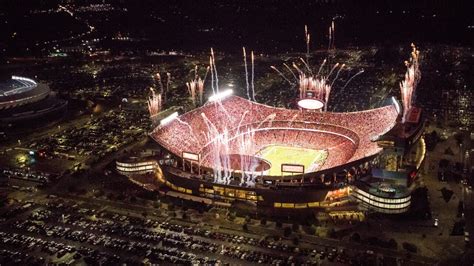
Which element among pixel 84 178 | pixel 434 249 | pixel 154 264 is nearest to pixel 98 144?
pixel 84 178

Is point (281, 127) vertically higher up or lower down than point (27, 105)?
lower down

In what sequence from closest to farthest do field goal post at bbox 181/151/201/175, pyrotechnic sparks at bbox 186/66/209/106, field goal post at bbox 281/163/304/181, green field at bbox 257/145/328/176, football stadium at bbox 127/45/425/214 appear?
football stadium at bbox 127/45/425/214 → field goal post at bbox 281/163/304/181 → field goal post at bbox 181/151/201/175 → green field at bbox 257/145/328/176 → pyrotechnic sparks at bbox 186/66/209/106

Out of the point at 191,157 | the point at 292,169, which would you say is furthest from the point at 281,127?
the point at 191,157

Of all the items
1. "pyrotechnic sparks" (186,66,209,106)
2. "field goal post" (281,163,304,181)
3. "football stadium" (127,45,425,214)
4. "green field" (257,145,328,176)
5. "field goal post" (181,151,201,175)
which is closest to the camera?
"football stadium" (127,45,425,214)

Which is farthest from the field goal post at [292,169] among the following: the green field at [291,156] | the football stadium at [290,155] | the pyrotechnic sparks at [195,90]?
the pyrotechnic sparks at [195,90]

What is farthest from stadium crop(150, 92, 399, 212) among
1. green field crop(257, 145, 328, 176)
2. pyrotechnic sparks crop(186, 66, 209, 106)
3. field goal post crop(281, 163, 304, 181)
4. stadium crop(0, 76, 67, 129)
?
stadium crop(0, 76, 67, 129)

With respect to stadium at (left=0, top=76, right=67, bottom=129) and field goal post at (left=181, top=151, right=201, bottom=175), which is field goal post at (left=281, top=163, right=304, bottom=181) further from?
stadium at (left=0, top=76, right=67, bottom=129)

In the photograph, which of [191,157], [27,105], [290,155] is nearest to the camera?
[191,157]

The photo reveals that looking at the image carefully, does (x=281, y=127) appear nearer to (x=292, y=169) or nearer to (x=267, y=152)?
(x=267, y=152)
